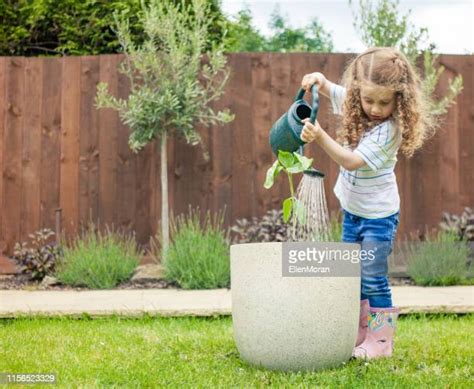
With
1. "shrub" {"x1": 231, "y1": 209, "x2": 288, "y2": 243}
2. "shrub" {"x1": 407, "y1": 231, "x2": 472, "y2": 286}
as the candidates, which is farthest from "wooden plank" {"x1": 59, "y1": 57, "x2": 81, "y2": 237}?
"shrub" {"x1": 407, "y1": 231, "x2": 472, "y2": 286}

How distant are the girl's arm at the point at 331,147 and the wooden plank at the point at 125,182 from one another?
3.57 m

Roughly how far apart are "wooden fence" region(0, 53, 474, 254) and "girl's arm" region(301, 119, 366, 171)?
3.30m

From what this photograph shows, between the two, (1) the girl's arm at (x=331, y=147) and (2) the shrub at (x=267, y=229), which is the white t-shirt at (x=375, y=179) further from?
(2) the shrub at (x=267, y=229)

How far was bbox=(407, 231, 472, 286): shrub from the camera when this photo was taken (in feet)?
16.5

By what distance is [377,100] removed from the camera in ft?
8.82

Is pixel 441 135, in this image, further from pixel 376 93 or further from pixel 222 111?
pixel 376 93

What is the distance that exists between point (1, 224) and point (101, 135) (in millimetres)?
1163

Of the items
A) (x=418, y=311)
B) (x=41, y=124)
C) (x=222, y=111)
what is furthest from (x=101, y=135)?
(x=418, y=311)

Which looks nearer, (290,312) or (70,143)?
(290,312)

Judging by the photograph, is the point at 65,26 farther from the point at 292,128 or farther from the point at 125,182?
the point at 292,128

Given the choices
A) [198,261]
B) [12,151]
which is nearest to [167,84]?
[198,261]

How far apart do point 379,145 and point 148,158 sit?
11.7 ft

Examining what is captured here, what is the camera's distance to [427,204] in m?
6.04

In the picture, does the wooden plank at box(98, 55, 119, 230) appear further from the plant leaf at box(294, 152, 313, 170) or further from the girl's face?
the plant leaf at box(294, 152, 313, 170)
